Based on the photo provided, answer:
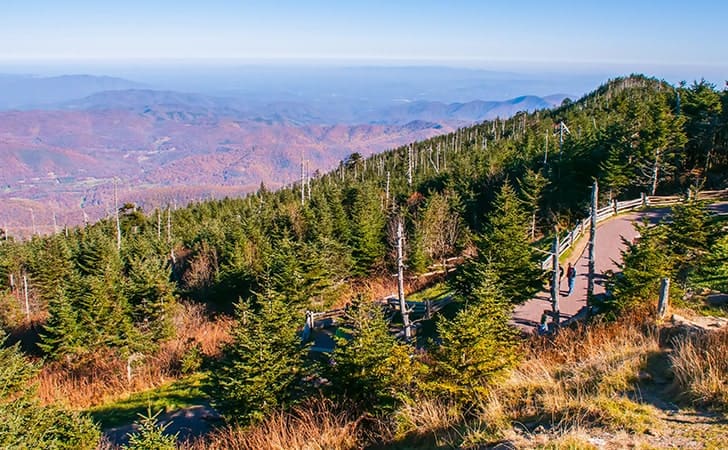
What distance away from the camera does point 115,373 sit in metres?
20.5

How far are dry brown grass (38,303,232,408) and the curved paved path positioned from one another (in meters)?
11.4

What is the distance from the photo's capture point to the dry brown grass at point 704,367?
5680mm

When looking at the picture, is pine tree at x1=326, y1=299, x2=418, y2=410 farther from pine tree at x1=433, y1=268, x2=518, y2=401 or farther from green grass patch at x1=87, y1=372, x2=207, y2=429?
green grass patch at x1=87, y1=372, x2=207, y2=429

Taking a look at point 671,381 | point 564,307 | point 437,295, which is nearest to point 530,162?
point 437,295

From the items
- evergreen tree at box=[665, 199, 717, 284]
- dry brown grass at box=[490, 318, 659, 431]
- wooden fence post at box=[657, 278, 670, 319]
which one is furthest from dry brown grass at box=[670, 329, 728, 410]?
evergreen tree at box=[665, 199, 717, 284]

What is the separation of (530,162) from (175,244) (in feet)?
105

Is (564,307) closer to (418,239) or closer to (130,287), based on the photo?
(418,239)

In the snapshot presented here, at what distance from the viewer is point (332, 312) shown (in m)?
23.4

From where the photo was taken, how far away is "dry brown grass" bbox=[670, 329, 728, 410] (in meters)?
5.68

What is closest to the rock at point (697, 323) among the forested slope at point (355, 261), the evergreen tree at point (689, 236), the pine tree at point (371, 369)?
the forested slope at point (355, 261)

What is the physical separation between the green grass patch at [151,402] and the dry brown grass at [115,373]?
3.15 ft

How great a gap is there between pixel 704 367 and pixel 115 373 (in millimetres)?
21161

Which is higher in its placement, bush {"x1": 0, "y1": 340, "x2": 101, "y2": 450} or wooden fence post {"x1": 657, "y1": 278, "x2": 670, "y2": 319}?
wooden fence post {"x1": 657, "y1": 278, "x2": 670, "y2": 319}

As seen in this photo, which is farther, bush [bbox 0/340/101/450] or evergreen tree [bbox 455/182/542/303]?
→ evergreen tree [bbox 455/182/542/303]
